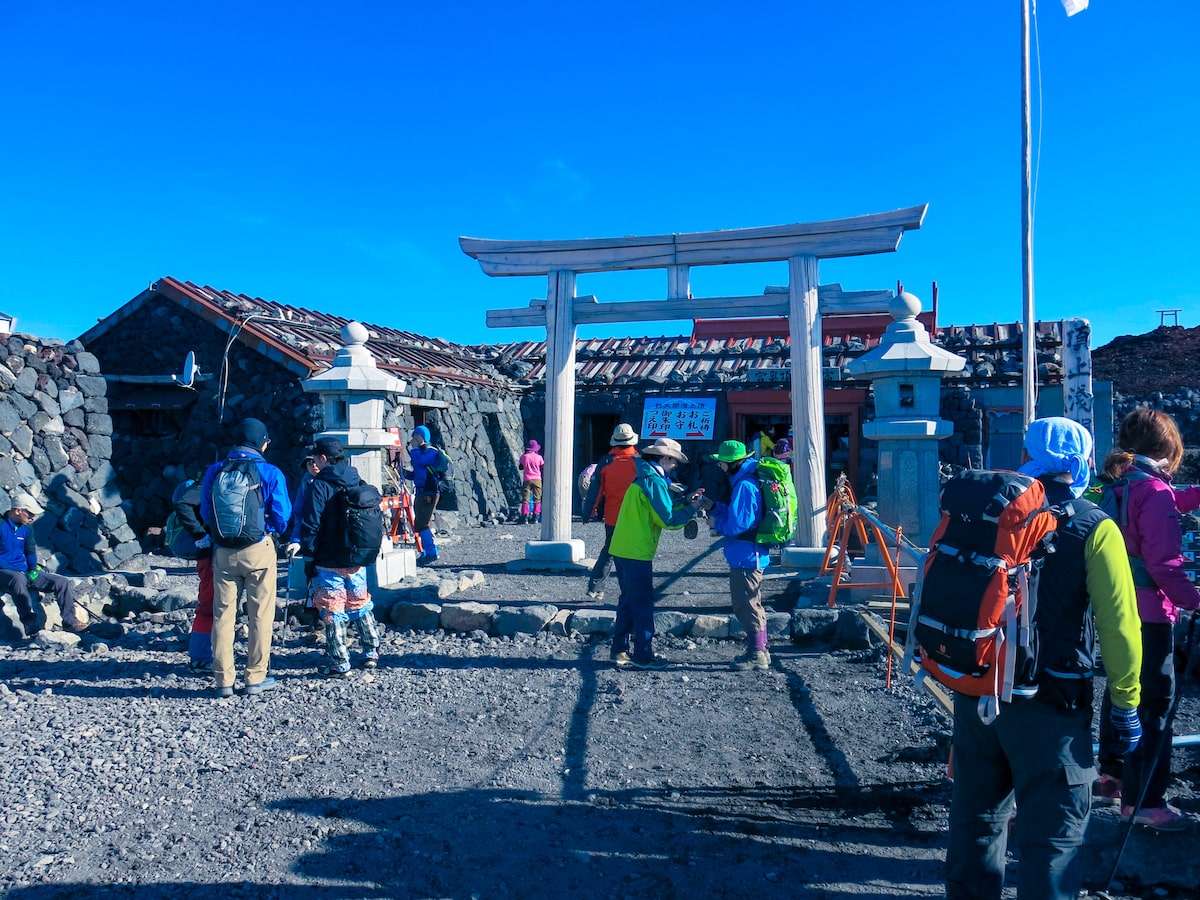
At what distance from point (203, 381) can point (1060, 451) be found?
12871mm

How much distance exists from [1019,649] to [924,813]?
1.60 metres

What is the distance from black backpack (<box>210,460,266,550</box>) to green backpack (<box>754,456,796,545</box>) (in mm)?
3149

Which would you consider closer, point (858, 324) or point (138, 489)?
point (138, 489)

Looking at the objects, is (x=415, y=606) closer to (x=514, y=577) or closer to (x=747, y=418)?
(x=514, y=577)

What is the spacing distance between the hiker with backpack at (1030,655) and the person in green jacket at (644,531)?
3.06 meters

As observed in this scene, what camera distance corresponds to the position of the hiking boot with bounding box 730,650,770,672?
551 centimetres

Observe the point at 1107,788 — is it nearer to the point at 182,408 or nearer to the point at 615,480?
the point at 615,480

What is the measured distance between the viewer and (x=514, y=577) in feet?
28.9

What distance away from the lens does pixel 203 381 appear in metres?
12.8

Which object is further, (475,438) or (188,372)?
(475,438)

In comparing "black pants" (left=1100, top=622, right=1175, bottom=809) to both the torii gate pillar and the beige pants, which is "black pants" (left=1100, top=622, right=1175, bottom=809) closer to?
the beige pants

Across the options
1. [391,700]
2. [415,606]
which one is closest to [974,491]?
[391,700]

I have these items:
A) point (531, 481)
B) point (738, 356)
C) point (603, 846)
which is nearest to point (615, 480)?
point (603, 846)

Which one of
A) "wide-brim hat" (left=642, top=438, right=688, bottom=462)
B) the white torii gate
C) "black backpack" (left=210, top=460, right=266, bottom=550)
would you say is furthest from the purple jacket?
the white torii gate
